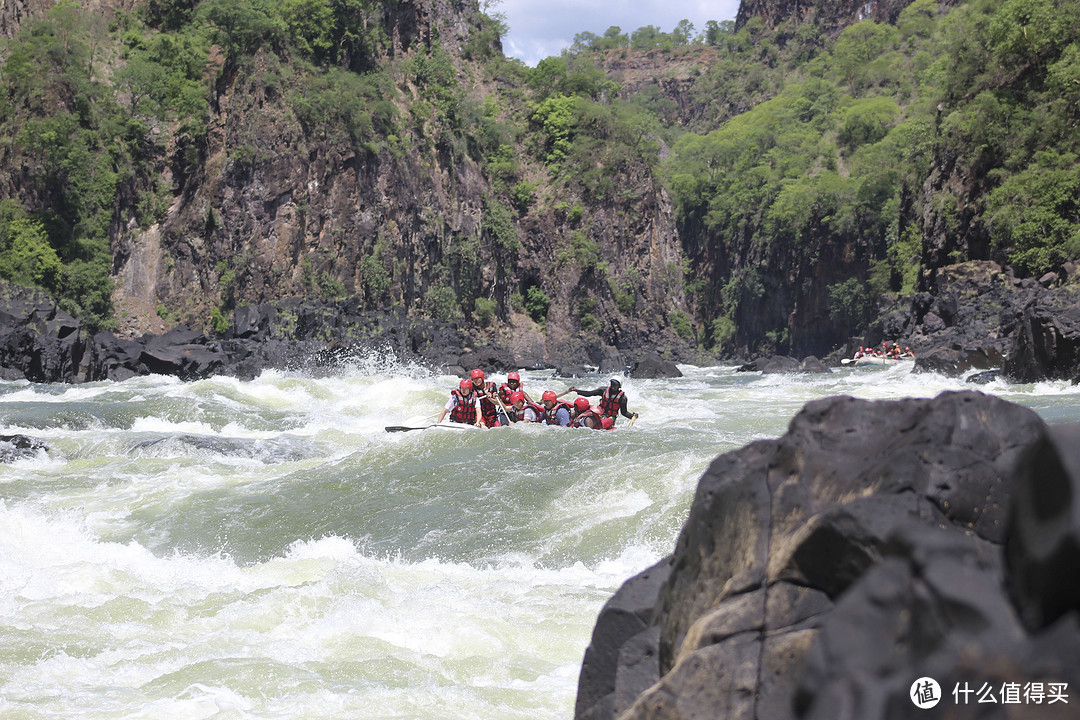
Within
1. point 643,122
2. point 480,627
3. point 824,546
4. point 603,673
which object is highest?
point 643,122

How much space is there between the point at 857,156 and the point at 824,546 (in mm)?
56802

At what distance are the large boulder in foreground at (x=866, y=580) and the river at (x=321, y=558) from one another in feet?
5.56

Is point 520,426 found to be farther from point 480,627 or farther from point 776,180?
point 776,180

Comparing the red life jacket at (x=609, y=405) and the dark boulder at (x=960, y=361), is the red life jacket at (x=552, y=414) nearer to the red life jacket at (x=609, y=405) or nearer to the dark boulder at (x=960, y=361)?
the red life jacket at (x=609, y=405)

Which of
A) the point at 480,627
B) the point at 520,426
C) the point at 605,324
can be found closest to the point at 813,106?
the point at 605,324

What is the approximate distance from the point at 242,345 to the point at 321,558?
63.8ft

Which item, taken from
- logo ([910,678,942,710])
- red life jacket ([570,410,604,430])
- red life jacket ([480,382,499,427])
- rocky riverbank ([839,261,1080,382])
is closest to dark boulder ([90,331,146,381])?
red life jacket ([480,382,499,427])

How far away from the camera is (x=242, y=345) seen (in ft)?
82.2

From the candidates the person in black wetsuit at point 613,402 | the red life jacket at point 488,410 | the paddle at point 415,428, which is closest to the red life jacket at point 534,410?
the red life jacket at point 488,410

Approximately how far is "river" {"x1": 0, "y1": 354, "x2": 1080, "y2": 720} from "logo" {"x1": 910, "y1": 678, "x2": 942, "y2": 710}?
2572 mm

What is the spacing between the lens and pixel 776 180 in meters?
56.5

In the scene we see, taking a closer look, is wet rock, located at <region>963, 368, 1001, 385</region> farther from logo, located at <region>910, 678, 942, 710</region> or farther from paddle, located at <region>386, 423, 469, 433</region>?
logo, located at <region>910, 678, 942, 710</region>

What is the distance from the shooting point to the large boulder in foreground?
1.53m

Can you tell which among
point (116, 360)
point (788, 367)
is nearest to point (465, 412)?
point (116, 360)
